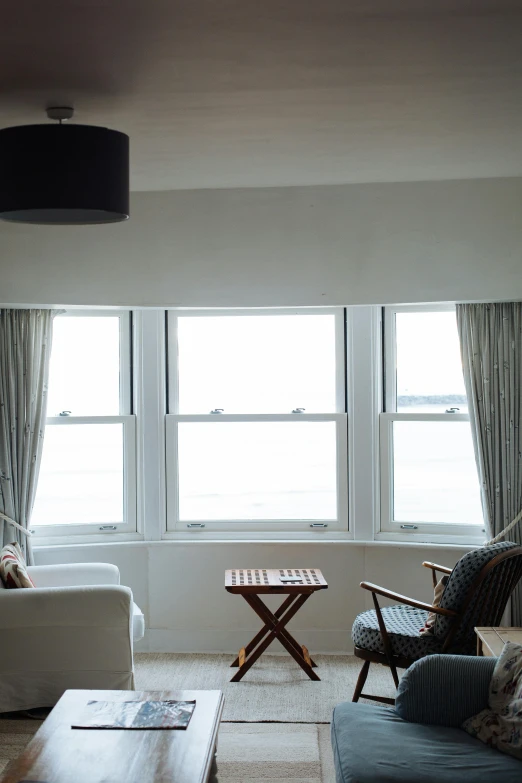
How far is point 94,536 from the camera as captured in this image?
5.66 m

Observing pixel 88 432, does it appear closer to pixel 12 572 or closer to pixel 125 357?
pixel 125 357

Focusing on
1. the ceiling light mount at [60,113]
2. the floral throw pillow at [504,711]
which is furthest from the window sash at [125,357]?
the floral throw pillow at [504,711]

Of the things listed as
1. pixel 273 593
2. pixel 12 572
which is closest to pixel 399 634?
pixel 273 593

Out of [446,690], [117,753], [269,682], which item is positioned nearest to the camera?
[117,753]

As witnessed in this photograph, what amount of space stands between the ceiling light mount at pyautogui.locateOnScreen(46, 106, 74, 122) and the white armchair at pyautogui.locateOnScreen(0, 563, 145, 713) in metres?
2.45

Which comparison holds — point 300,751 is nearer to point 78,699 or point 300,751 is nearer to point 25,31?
point 78,699

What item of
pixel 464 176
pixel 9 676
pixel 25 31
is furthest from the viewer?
pixel 464 176

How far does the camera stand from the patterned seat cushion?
14.1 ft

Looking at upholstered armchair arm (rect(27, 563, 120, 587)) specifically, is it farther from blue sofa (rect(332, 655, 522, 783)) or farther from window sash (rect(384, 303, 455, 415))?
window sash (rect(384, 303, 455, 415))

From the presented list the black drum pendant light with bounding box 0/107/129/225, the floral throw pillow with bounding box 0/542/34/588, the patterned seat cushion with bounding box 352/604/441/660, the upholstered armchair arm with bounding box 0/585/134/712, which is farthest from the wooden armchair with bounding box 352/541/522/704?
the black drum pendant light with bounding box 0/107/129/225

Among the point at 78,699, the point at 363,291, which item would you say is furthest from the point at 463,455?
the point at 78,699

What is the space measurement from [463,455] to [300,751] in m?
2.29

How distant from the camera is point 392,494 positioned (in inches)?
222

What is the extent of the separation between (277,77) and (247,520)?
3389 millimetres
